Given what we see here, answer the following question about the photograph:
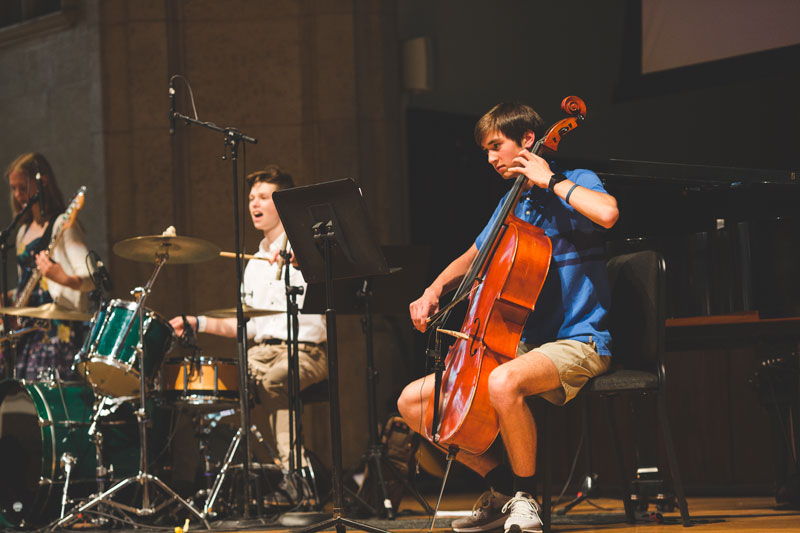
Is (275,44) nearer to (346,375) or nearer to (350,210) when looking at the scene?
(346,375)

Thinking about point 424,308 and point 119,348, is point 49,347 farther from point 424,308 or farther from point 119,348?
point 424,308

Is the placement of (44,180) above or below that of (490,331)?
above

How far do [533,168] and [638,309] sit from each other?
0.76 m

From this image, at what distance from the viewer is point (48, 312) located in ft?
15.7

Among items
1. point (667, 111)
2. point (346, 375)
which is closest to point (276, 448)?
point (346, 375)

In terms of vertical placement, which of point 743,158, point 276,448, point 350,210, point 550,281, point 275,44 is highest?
point 275,44

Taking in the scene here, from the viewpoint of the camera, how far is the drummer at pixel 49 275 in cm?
519

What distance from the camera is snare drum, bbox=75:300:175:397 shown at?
440 cm

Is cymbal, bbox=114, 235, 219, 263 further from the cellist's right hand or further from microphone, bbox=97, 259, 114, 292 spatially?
the cellist's right hand

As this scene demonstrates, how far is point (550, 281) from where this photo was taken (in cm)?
364

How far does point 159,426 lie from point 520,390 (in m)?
2.40

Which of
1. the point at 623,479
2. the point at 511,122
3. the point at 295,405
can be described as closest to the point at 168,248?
the point at 295,405

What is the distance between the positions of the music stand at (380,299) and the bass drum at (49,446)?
118cm

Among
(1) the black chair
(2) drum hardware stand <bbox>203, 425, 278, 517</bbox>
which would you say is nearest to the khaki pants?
(2) drum hardware stand <bbox>203, 425, 278, 517</bbox>
